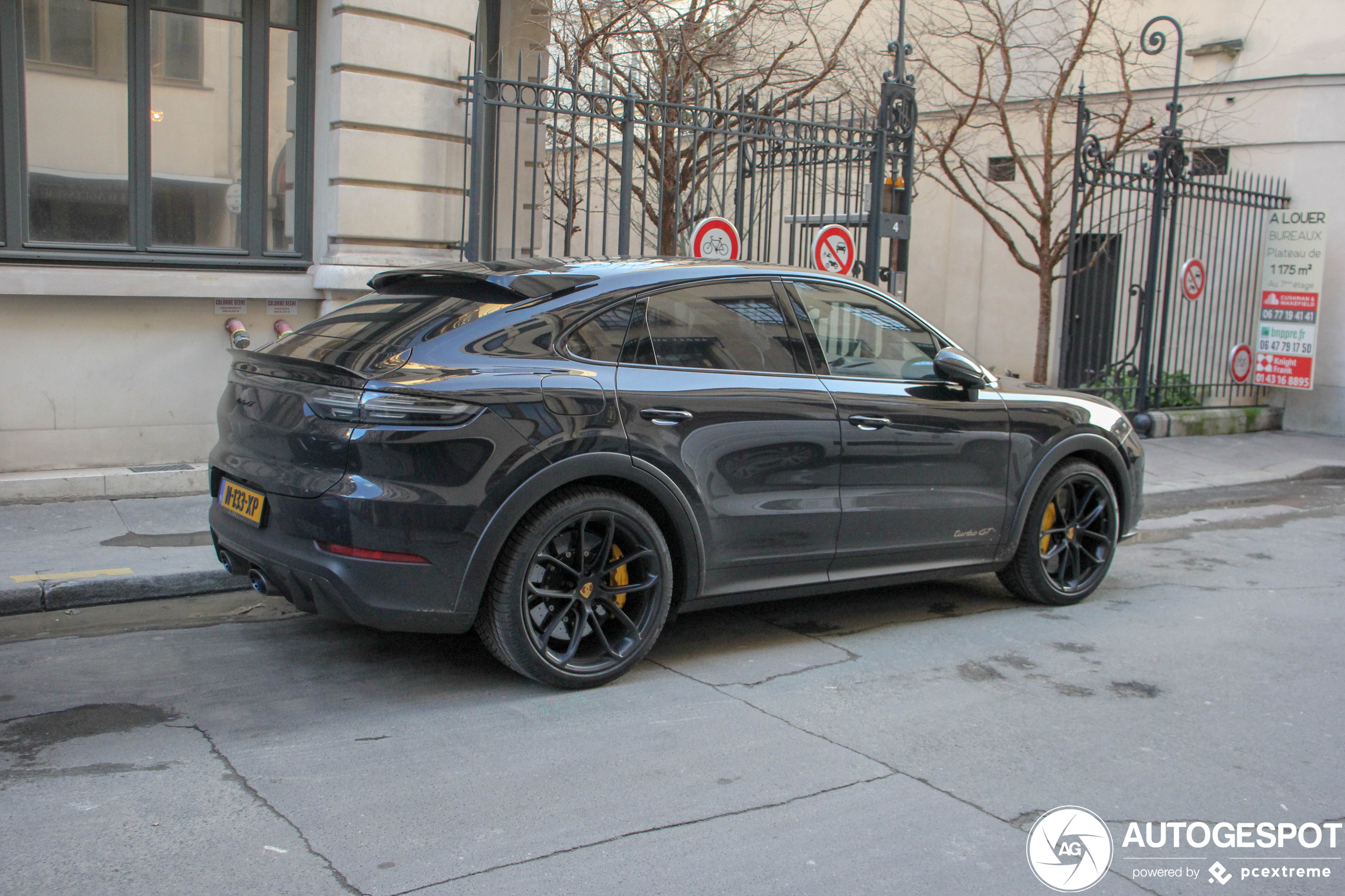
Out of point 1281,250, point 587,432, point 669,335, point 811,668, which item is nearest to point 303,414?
point 587,432

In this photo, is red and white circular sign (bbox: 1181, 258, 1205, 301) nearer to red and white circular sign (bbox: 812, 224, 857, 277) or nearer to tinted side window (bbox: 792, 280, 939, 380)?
red and white circular sign (bbox: 812, 224, 857, 277)

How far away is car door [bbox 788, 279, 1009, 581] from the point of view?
5355mm

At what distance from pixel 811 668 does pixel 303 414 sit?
2.38 metres

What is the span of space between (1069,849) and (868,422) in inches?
89.1

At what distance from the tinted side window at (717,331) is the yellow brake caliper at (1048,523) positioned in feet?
6.26

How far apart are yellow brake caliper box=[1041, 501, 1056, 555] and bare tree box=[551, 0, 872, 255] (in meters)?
4.93

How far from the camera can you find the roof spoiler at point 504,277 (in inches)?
185

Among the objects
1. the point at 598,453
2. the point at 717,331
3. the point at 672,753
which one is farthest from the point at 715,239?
the point at 672,753

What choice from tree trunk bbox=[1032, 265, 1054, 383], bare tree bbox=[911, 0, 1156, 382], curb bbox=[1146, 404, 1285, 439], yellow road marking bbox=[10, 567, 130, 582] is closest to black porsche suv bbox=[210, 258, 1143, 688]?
yellow road marking bbox=[10, 567, 130, 582]

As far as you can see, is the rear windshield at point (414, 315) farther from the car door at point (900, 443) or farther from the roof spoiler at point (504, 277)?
the car door at point (900, 443)

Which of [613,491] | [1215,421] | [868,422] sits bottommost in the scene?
[1215,421]

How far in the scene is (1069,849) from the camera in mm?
3539

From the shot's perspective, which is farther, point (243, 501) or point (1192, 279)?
point (1192, 279)

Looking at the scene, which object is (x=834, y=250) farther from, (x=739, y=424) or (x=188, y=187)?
(x=739, y=424)
